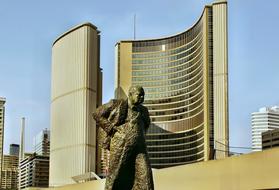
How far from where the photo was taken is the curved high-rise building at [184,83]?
73375 mm

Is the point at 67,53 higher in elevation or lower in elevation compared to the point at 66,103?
higher

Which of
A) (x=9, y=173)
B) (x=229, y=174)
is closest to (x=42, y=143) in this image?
(x=9, y=173)

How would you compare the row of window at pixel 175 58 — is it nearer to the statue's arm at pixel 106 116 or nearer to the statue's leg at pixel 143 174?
the statue's arm at pixel 106 116

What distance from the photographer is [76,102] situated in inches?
3009

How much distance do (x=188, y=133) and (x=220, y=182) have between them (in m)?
61.1

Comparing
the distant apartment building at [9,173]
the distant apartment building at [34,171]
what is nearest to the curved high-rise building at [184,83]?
the distant apartment building at [34,171]

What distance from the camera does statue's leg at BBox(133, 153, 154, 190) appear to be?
29.7 ft

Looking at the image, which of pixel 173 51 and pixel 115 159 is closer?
pixel 115 159

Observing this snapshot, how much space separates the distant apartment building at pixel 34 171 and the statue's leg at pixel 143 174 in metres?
122

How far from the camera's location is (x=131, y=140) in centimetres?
930

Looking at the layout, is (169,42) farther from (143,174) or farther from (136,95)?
(143,174)

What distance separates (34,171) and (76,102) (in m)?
60.5

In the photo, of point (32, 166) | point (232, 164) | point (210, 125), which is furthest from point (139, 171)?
point (32, 166)

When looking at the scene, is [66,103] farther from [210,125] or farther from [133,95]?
[133,95]
